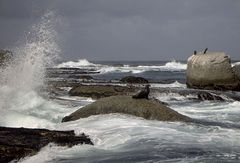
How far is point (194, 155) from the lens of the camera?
8.34m

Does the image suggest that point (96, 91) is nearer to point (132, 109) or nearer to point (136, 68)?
point (132, 109)

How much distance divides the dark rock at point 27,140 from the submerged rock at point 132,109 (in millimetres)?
3561

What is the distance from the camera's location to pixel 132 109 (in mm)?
12758

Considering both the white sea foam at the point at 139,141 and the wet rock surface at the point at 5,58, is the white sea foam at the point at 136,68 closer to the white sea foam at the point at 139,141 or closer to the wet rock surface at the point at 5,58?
the wet rock surface at the point at 5,58

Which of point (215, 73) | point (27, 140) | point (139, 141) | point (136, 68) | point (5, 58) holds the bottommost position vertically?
point (139, 141)

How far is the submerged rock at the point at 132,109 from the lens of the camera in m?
12.5

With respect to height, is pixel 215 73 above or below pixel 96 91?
above

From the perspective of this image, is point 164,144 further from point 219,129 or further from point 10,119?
point 10,119

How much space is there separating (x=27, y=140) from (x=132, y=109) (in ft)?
16.5

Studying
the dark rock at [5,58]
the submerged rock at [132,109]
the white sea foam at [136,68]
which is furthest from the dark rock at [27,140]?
the white sea foam at [136,68]

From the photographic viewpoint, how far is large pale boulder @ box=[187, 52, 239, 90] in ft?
87.8

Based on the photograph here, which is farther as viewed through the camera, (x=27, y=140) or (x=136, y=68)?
(x=136, y=68)

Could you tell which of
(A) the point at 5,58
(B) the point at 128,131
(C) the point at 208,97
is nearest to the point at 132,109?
(B) the point at 128,131

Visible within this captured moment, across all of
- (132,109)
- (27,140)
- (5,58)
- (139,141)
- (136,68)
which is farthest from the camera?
(136,68)
